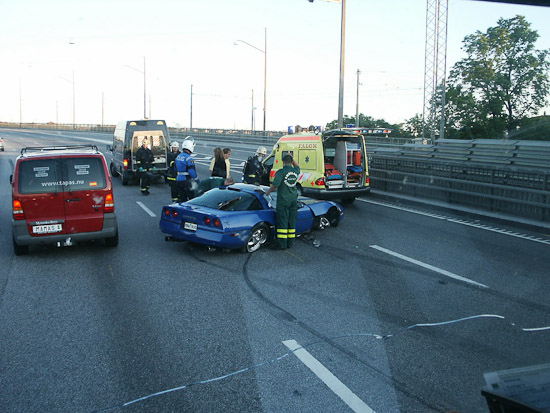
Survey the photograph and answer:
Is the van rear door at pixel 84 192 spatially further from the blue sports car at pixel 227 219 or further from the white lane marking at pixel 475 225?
the white lane marking at pixel 475 225

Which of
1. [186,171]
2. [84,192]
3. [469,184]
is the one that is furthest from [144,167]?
[469,184]

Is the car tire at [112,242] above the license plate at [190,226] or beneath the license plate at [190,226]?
beneath

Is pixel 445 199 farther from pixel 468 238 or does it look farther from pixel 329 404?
pixel 329 404

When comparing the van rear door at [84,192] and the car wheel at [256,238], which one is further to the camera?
the car wheel at [256,238]

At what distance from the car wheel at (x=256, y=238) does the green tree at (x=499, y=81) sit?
3061 cm

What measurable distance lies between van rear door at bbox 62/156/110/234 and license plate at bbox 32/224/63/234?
0.45 feet

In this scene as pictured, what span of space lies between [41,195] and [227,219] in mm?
2991

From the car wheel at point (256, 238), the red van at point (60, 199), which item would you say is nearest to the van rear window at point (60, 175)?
the red van at point (60, 199)

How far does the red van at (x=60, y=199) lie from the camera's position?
8.41 m

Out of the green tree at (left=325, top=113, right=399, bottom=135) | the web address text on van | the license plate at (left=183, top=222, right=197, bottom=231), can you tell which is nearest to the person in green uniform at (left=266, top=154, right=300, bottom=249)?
the license plate at (left=183, top=222, right=197, bottom=231)

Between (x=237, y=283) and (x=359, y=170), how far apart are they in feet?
27.9

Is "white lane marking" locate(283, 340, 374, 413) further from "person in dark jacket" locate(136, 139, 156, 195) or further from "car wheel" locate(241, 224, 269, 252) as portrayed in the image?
"person in dark jacket" locate(136, 139, 156, 195)

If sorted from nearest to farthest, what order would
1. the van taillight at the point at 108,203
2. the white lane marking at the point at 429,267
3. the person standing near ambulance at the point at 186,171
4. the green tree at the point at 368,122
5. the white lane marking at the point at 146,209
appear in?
the white lane marking at the point at 429,267 → the van taillight at the point at 108,203 → the person standing near ambulance at the point at 186,171 → the white lane marking at the point at 146,209 → the green tree at the point at 368,122

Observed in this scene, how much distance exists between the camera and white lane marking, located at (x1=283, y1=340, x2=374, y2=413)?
4020mm
